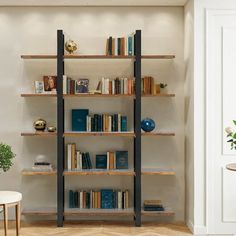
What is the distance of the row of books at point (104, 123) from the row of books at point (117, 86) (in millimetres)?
291

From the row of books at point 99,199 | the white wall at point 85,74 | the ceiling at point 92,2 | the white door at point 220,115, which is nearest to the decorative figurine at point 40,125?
the white wall at point 85,74

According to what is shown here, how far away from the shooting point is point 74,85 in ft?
19.6

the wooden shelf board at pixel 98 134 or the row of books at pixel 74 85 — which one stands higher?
the row of books at pixel 74 85

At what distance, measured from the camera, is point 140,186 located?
5926 millimetres

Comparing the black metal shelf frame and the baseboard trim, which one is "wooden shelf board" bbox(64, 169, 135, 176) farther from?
the baseboard trim

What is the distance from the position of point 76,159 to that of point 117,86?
983 mm

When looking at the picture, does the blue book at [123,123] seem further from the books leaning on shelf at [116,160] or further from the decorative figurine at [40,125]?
the decorative figurine at [40,125]

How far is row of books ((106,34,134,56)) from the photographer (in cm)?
595

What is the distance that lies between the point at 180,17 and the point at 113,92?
4.18ft

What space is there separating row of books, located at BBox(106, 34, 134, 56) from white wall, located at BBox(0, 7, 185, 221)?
30cm

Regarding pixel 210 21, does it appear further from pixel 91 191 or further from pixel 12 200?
pixel 12 200

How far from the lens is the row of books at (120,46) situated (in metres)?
→ 5.95

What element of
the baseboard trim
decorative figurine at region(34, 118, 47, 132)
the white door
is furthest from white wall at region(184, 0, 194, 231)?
decorative figurine at region(34, 118, 47, 132)

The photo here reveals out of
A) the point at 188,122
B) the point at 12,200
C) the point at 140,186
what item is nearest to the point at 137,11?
the point at 188,122
